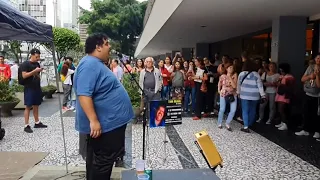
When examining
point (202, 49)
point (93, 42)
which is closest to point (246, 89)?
point (93, 42)

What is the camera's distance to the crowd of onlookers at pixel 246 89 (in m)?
7.46

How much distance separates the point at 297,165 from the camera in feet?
18.2

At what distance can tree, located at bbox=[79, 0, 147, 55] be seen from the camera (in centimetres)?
4506

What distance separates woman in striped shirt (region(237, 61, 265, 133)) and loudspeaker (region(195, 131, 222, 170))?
4182 mm

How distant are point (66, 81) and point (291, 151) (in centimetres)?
773

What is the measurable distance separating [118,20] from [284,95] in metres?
38.2

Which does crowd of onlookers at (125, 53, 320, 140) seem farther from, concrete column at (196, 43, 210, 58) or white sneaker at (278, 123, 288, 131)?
concrete column at (196, 43, 210, 58)

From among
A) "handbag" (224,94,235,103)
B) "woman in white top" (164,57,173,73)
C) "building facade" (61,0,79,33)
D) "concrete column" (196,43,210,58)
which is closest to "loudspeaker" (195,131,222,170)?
"handbag" (224,94,235,103)

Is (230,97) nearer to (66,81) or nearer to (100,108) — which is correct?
(100,108)

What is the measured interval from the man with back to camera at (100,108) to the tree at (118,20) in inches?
1636

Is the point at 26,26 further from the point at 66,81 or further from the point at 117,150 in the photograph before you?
the point at 66,81

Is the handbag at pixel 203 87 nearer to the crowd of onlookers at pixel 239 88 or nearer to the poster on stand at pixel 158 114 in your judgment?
the crowd of onlookers at pixel 239 88

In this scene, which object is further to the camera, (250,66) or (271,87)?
(271,87)

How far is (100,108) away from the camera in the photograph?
3346 mm
